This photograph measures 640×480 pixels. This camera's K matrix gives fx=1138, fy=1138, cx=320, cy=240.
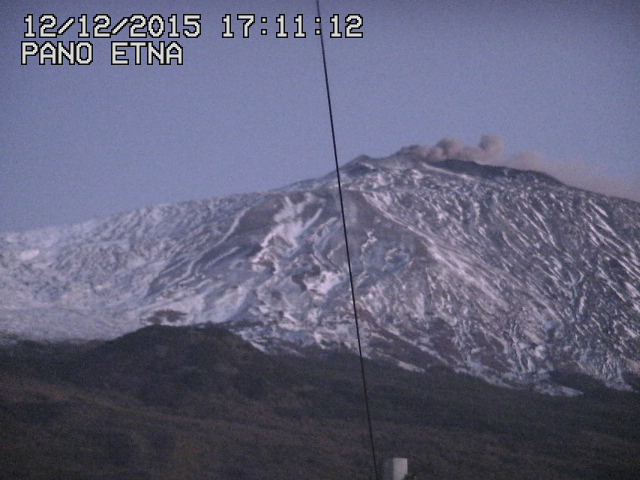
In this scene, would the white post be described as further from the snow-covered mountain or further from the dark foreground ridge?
the snow-covered mountain

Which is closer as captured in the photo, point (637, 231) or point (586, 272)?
point (586, 272)

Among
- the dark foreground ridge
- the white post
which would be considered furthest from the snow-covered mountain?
the white post

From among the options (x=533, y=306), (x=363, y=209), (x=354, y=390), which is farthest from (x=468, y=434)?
(x=363, y=209)

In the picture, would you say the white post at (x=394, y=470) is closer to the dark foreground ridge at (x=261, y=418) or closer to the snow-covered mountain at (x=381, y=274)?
the dark foreground ridge at (x=261, y=418)

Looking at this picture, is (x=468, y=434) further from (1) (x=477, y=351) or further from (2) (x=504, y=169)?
(2) (x=504, y=169)

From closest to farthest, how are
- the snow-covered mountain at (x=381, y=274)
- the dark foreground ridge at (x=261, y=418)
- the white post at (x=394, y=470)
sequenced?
1. the white post at (x=394, y=470)
2. the dark foreground ridge at (x=261, y=418)
3. the snow-covered mountain at (x=381, y=274)

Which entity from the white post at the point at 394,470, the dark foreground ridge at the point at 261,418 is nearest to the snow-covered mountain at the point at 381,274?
the dark foreground ridge at the point at 261,418
